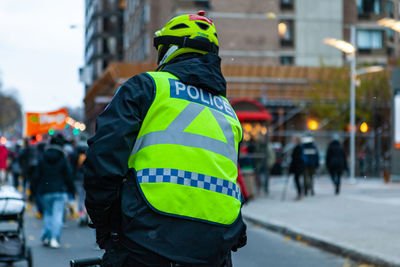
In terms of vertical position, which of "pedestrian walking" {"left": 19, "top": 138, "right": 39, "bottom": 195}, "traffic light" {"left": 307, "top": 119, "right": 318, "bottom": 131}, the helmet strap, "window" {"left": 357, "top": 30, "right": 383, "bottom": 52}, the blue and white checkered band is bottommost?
"traffic light" {"left": 307, "top": 119, "right": 318, "bottom": 131}

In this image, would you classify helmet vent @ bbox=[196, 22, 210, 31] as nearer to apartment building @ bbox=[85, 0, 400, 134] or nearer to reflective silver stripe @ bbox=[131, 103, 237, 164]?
reflective silver stripe @ bbox=[131, 103, 237, 164]

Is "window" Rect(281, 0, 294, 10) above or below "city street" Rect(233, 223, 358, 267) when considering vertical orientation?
above

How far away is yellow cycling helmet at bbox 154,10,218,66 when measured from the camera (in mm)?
2967

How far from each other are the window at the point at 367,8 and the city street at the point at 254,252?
3614 cm

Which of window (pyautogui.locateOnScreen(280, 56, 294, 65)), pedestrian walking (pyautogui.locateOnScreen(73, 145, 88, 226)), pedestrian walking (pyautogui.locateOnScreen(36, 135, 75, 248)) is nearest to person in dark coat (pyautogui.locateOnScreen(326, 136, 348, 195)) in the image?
pedestrian walking (pyautogui.locateOnScreen(73, 145, 88, 226))

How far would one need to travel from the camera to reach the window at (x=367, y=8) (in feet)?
147

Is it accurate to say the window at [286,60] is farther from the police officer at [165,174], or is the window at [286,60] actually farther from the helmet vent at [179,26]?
the police officer at [165,174]

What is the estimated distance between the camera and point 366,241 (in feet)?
30.3

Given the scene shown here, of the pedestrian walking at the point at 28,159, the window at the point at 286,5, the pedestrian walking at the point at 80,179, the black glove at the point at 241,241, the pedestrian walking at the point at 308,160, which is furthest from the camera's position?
the window at the point at 286,5

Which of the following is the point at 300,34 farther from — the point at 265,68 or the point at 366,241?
the point at 366,241

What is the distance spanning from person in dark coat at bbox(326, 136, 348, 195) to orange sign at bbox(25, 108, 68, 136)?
1046 centimetres

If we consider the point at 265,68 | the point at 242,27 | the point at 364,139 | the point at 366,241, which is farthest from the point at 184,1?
the point at 366,241

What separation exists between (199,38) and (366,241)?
698 centimetres

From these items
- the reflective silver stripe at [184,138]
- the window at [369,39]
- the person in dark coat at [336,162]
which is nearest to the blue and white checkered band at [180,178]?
the reflective silver stripe at [184,138]
